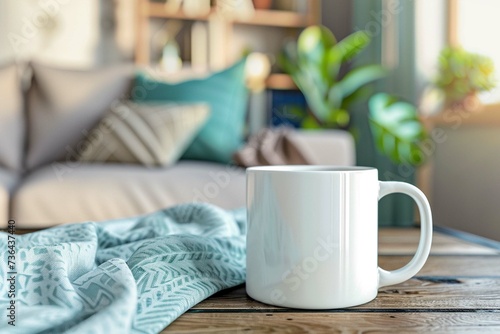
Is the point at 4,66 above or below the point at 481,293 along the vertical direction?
above

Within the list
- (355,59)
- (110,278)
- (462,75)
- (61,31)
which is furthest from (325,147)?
(61,31)

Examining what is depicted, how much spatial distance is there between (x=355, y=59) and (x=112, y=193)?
6.72 feet

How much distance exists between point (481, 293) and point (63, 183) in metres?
1.37

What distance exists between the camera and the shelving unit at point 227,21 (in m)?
3.19

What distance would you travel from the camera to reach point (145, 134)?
206 centimetres

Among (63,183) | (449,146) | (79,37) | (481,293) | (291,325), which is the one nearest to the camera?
(291,325)

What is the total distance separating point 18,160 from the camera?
220cm

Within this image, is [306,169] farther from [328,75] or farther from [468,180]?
[328,75]

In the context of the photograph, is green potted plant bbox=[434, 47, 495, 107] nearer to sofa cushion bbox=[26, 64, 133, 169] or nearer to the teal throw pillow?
the teal throw pillow

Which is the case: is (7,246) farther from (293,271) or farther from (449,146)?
(449,146)

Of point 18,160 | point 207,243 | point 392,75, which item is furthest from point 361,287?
point 392,75

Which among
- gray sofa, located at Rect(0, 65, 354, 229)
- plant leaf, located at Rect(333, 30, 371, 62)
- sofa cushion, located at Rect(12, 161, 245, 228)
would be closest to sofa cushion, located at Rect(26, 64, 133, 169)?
gray sofa, located at Rect(0, 65, 354, 229)

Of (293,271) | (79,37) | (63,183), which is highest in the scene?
(79,37)

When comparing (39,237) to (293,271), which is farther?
Answer: (39,237)
